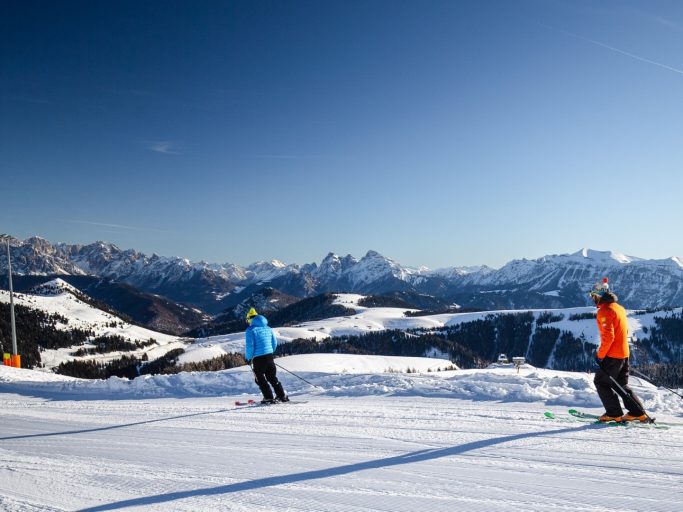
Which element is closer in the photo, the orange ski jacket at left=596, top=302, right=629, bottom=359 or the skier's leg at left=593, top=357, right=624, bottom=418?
the orange ski jacket at left=596, top=302, right=629, bottom=359

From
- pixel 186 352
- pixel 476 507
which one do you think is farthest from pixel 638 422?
pixel 186 352

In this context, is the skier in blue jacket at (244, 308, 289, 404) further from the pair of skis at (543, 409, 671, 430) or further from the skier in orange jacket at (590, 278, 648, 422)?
the skier in orange jacket at (590, 278, 648, 422)

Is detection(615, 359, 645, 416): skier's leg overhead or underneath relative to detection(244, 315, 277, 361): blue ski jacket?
underneath

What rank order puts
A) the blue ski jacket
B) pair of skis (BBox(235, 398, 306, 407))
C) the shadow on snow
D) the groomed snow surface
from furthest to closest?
pair of skis (BBox(235, 398, 306, 407))
the blue ski jacket
the shadow on snow
the groomed snow surface

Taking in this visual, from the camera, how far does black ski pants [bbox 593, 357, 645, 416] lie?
25.2 feet

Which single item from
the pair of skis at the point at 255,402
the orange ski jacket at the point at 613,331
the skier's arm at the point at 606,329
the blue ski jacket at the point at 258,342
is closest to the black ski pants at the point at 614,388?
the orange ski jacket at the point at 613,331

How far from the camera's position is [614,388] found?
771 centimetres

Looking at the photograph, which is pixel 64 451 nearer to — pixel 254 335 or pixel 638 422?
pixel 254 335

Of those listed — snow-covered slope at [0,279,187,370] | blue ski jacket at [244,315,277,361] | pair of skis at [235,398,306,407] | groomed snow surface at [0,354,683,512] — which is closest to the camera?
groomed snow surface at [0,354,683,512]

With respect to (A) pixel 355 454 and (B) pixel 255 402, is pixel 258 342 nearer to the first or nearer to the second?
(B) pixel 255 402

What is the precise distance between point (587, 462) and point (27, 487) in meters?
6.67

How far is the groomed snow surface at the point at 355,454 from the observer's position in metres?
4.82

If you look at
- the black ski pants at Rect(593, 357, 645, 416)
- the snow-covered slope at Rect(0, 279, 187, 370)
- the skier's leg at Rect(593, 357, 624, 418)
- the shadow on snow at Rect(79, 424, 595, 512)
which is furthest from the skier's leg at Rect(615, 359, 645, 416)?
the snow-covered slope at Rect(0, 279, 187, 370)

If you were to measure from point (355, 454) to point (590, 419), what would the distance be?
14.7 feet
